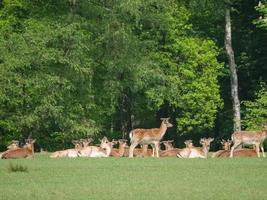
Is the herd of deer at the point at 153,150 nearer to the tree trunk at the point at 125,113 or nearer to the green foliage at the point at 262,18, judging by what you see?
the green foliage at the point at 262,18

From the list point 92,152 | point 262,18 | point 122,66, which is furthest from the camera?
point 262,18

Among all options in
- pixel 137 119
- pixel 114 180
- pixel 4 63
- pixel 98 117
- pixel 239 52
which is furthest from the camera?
pixel 137 119

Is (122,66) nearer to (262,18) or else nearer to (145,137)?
(262,18)

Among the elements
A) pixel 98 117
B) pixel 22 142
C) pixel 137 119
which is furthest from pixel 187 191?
pixel 137 119

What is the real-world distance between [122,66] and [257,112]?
6555 mm

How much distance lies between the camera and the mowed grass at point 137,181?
1570 cm

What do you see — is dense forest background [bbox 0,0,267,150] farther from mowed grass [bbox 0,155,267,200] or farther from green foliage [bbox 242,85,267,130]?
mowed grass [bbox 0,155,267,200]

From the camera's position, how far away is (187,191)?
16.2 meters

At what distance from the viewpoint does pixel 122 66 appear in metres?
37.7

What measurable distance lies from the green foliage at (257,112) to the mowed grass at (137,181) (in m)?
15.6

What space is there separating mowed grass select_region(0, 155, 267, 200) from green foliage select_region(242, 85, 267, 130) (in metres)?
15.6

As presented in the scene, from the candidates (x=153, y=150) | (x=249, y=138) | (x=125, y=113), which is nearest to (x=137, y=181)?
(x=249, y=138)

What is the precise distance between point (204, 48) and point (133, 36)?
199 inches

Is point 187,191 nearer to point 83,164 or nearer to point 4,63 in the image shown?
point 83,164
